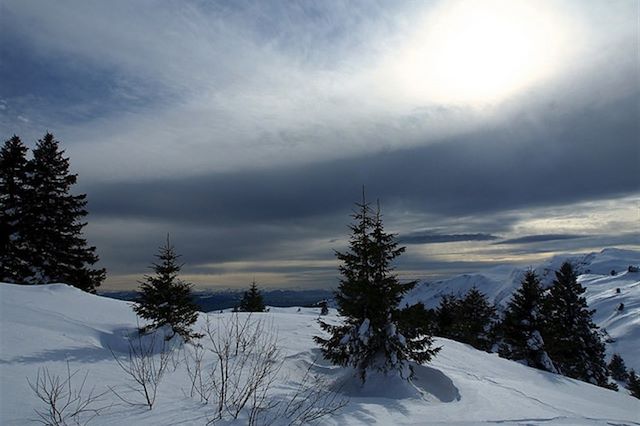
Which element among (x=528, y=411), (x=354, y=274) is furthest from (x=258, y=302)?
(x=528, y=411)

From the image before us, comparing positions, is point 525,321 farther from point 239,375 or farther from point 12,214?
point 12,214

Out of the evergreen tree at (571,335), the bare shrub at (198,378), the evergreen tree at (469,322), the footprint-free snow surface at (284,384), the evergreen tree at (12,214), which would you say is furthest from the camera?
the evergreen tree at (469,322)

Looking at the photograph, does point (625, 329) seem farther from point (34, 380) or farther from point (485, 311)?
point (34, 380)

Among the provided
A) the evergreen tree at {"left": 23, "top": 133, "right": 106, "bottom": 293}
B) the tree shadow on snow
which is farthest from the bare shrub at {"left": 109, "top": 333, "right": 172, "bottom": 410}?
the evergreen tree at {"left": 23, "top": 133, "right": 106, "bottom": 293}

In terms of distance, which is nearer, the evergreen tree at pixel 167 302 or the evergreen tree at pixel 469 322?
the evergreen tree at pixel 167 302

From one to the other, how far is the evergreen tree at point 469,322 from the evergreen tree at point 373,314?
85.5 feet

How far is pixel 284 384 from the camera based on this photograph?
10.9 meters

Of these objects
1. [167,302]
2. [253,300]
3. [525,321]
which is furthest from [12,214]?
[525,321]

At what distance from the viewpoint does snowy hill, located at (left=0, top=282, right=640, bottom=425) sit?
694 cm

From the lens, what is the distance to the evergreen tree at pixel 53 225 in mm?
24656

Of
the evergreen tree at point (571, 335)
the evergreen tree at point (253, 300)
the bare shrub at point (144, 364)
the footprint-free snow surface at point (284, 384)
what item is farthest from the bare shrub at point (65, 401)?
the evergreen tree at point (253, 300)

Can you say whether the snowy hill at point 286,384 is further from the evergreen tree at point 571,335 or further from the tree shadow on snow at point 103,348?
the evergreen tree at point 571,335

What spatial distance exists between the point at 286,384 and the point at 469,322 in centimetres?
3161

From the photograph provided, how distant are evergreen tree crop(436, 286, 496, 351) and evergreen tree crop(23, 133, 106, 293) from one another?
32.1 metres
